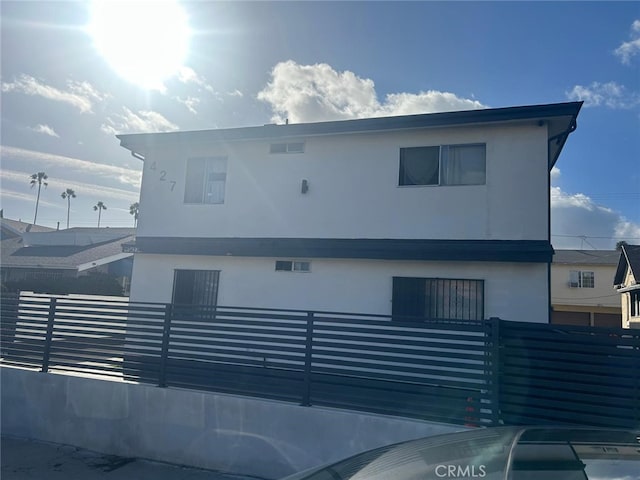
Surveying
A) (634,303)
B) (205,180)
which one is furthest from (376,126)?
(634,303)

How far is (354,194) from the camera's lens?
9141 millimetres

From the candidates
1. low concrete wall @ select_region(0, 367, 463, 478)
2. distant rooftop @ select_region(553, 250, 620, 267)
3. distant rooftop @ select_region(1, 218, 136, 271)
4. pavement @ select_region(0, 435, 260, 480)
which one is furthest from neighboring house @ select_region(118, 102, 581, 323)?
distant rooftop @ select_region(553, 250, 620, 267)

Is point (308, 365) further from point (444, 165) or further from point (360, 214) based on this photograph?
point (444, 165)

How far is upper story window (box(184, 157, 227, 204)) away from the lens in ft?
33.4

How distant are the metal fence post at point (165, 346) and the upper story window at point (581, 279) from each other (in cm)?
3021

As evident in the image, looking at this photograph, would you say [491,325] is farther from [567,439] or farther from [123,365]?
[123,365]

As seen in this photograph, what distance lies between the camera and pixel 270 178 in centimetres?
975

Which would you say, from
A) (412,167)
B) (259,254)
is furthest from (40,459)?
(412,167)

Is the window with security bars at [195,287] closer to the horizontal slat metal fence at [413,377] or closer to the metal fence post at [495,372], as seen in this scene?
the horizontal slat metal fence at [413,377]

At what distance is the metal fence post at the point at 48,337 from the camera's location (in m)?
6.55

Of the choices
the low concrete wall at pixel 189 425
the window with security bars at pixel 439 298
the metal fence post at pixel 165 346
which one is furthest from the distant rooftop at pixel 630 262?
the metal fence post at pixel 165 346

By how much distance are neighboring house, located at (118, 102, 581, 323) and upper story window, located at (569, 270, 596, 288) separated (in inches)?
934

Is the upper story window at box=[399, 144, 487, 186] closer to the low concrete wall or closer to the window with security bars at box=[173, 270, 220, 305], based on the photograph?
the window with security bars at box=[173, 270, 220, 305]

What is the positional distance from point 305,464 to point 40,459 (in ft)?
11.0
